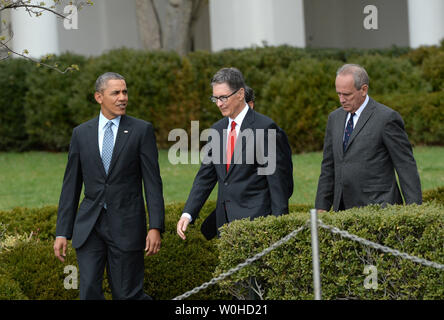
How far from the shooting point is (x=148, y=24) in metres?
17.5

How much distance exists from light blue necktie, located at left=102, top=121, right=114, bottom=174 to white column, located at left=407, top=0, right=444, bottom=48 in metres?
13.0

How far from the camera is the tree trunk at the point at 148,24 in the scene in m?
17.5

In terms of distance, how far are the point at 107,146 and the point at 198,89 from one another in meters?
9.88

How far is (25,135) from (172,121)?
362 centimetres

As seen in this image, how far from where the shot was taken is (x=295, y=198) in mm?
10688

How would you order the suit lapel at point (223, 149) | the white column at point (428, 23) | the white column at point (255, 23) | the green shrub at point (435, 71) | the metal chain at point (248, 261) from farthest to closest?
1. the white column at point (428, 23)
2. the white column at point (255, 23)
3. the green shrub at point (435, 71)
4. the suit lapel at point (223, 149)
5. the metal chain at point (248, 261)

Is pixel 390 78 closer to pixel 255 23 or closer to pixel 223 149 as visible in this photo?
pixel 255 23

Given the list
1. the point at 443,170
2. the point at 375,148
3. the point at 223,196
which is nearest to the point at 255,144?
the point at 223,196

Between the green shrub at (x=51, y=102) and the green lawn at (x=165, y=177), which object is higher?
the green shrub at (x=51, y=102)

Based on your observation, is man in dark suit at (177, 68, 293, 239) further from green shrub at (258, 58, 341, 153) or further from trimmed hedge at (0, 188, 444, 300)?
green shrub at (258, 58, 341, 153)

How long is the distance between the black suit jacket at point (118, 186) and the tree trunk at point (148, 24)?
12.2 m

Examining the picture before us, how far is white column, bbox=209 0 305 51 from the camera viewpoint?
16.7 metres

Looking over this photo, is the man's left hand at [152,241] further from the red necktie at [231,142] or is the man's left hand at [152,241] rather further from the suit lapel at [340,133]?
the suit lapel at [340,133]

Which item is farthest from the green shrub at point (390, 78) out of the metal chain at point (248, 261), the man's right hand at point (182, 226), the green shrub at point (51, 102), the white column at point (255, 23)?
the metal chain at point (248, 261)
